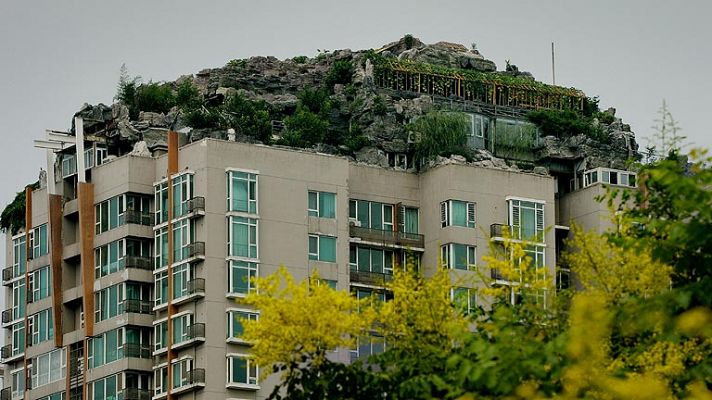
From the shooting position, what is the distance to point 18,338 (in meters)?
97.2

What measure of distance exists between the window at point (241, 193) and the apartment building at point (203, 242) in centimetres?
7

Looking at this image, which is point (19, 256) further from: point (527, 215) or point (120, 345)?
point (527, 215)

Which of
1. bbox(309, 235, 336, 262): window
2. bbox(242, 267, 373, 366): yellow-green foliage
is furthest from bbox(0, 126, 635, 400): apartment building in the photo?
bbox(242, 267, 373, 366): yellow-green foliage

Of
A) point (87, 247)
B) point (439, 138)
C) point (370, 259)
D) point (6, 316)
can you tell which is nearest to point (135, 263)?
point (87, 247)

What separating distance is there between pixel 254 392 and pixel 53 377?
38.7 ft

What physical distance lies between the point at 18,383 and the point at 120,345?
8.76 meters

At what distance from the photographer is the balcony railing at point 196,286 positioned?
283 feet

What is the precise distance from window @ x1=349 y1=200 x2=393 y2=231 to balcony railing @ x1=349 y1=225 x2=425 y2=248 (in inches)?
12.1

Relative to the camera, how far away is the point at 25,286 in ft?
316

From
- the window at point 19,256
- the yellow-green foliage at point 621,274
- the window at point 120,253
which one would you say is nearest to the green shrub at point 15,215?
the window at point 19,256

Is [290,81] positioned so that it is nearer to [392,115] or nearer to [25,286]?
[392,115]

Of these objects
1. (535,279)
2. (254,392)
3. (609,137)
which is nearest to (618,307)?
(535,279)

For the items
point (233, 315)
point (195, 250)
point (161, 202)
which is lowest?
point (233, 315)

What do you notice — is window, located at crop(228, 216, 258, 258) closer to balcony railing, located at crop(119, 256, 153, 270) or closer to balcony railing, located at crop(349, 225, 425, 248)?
balcony railing, located at crop(119, 256, 153, 270)
